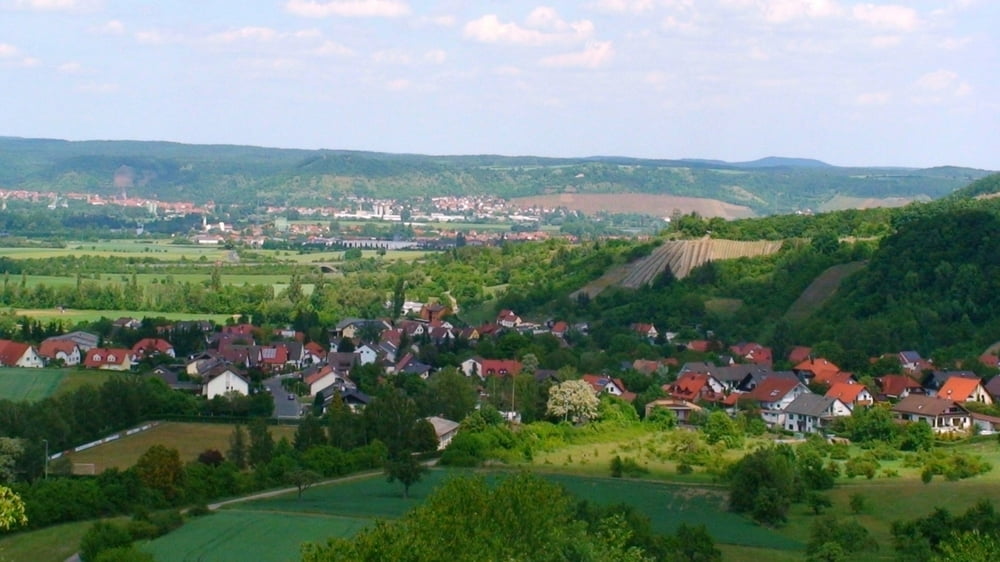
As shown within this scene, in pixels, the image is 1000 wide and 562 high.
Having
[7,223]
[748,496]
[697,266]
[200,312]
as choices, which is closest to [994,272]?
[697,266]

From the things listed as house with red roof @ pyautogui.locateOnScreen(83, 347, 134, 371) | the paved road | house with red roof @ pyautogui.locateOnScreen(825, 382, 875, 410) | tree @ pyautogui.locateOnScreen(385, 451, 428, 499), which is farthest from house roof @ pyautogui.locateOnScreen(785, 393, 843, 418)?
house with red roof @ pyautogui.locateOnScreen(83, 347, 134, 371)

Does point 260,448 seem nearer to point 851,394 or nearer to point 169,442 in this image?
point 169,442

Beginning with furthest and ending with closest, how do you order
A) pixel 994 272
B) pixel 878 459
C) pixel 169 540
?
pixel 994 272 < pixel 878 459 < pixel 169 540

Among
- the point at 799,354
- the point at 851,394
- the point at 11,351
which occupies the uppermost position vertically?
the point at 851,394

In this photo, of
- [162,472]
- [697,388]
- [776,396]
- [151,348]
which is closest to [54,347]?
[151,348]

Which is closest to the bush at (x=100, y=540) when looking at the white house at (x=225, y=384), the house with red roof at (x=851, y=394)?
the white house at (x=225, y=384)

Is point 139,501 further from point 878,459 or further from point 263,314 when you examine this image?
point 263,314

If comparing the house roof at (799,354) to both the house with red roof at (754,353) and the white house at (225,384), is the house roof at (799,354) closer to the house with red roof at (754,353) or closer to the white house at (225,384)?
the house with red roof at (754,353)

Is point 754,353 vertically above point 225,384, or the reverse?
point 754,353
